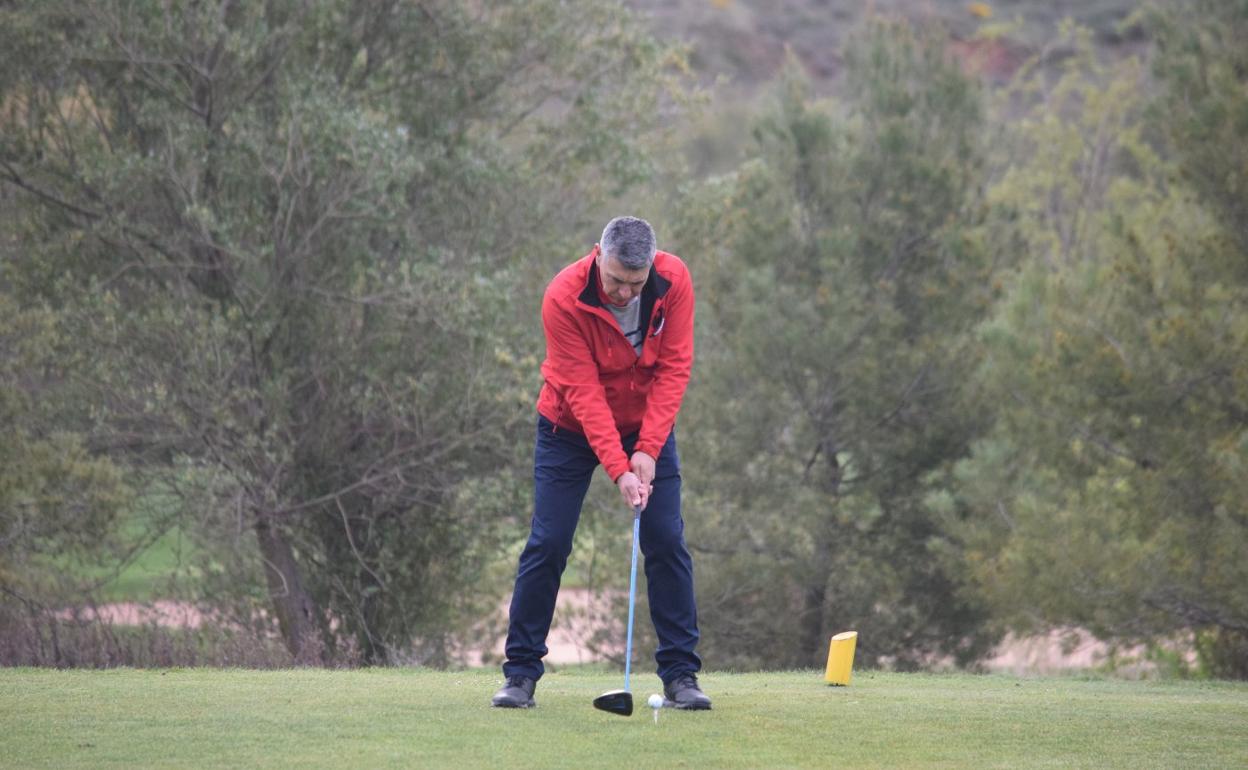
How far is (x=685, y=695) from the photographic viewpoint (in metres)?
6.33

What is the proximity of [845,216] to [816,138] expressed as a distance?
3.53ft

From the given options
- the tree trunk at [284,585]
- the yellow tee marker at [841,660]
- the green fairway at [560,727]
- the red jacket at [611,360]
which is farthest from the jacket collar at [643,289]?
the tree trunk at [284,585]

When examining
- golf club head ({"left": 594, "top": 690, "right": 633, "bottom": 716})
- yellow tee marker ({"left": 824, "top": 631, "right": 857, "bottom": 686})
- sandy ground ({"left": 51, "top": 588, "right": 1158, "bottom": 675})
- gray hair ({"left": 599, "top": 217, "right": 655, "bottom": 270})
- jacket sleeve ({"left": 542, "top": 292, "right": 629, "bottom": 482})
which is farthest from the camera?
sandy ground ({"left": 51, "top": 588, "right": 1158, "bottom": 675})

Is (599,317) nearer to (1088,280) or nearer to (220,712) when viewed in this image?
(220,712)

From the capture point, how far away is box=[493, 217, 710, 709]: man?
6203 mm

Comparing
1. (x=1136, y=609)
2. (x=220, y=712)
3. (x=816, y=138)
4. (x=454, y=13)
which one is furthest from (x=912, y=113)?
(x=220, y=712)

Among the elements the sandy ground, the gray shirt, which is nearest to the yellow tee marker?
the gray shirt

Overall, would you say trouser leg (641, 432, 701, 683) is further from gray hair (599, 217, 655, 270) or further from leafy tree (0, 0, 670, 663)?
leafy tree (0, 0, 670, 663)

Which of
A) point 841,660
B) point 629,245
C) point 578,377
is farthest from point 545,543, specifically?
point 841,660

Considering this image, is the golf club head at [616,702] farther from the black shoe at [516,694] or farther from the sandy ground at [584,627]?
the sandy ground at [584,627]

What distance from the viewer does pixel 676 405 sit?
252 inches

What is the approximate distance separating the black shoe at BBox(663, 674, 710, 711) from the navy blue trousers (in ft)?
0.10

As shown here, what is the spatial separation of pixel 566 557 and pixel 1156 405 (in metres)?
9.65

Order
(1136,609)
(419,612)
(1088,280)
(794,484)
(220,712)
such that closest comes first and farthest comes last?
(220,712)
(1136,609)
(1088,280)
(419,612)
(794,484)
